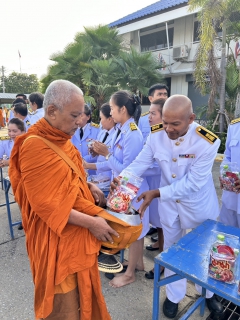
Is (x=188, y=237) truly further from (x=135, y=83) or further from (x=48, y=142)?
(x=135, y=83)

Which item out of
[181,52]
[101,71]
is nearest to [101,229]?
[101,71]

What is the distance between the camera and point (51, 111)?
4.62ft

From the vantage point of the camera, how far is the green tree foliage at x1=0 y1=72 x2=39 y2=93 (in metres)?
40.8

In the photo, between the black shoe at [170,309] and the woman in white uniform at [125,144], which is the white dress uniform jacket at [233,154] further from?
the black shoe at [170,309]

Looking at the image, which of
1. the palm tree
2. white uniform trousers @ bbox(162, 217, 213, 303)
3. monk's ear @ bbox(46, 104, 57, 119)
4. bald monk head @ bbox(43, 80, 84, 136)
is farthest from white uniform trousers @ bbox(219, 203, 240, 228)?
the palm tree

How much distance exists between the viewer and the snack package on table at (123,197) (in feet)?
4.99

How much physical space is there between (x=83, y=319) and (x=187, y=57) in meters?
14.4

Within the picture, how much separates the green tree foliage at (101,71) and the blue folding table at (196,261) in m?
8.81

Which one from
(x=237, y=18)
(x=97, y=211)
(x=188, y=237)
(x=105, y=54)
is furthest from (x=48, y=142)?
(x=105, y=54)

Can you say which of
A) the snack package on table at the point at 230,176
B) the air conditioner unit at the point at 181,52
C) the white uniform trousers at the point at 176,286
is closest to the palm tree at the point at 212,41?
the air conditioner unit at the point at 181,52

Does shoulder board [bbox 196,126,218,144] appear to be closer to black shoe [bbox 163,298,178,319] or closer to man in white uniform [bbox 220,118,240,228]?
man in white uniform [bbox 220,118,240,228]

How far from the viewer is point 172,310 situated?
2176 millimetres

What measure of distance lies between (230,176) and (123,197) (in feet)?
3.54

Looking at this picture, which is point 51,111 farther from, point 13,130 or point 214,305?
point 13,130
